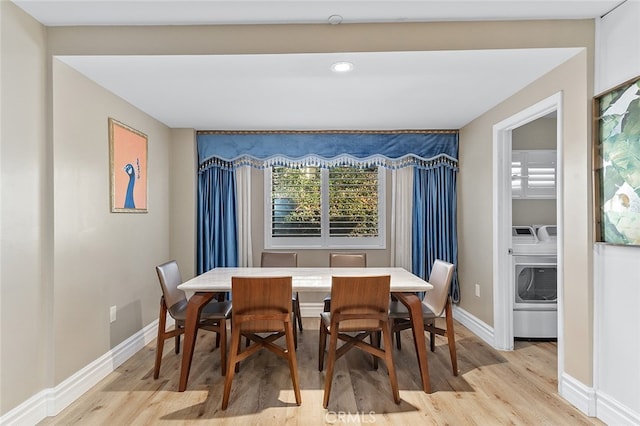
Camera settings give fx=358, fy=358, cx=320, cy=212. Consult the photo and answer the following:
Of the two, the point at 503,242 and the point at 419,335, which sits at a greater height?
the point at 503,242

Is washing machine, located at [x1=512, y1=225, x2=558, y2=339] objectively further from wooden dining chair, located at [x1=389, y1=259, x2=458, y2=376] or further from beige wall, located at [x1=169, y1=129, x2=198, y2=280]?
beige wall, located at [x1=169, y1=129, x2=198, y2=280]

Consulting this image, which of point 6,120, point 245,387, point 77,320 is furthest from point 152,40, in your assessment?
point 245,387

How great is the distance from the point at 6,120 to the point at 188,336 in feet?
5.48

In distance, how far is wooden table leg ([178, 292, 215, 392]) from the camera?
2.49m

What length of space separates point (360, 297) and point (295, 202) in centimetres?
228

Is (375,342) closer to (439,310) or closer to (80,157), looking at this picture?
(439,310)

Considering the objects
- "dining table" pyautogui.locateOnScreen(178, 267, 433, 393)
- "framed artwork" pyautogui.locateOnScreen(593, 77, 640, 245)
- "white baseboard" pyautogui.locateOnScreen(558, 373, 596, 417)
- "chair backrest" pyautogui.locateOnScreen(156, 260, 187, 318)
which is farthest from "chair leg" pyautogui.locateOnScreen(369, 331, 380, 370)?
"framed artwork" pyautogui.locateOnScreen(593, 77, 640, 245)

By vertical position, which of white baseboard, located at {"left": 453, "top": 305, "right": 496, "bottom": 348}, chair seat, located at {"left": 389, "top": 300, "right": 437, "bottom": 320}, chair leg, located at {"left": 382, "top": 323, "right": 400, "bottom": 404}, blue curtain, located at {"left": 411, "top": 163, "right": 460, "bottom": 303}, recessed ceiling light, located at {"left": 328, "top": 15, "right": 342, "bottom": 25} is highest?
recessed ceiling light, located at {"left": 328, "top": 15, "right": 342, "bottom": 25}

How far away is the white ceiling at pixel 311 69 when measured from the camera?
6.75 feet

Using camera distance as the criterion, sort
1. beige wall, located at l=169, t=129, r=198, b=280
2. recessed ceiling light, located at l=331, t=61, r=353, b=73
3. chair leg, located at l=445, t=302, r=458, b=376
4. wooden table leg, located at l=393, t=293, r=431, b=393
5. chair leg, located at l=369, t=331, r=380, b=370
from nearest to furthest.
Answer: recessed ceiling light, located at l=331, t=61, r=353, b=73, wooden table leg, located at l=393, t=293, r=431, b=393, chair leg, located at l=445, t=302, r=458, b=376, chair leg, located at l=369, t=331, r=380, b=370, beige wall, located at l=169, t=129, r=198, b=280

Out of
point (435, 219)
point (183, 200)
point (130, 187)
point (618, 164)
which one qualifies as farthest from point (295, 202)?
point (618, 164)

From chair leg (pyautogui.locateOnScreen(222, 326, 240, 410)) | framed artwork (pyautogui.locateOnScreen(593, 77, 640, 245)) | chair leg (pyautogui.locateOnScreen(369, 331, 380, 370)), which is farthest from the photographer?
chair leg (pyautogui.locateOnScreen(369, 331, 380, 370))

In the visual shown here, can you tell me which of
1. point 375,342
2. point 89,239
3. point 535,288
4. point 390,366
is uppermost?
point 89,239

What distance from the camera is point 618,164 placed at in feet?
6.67
